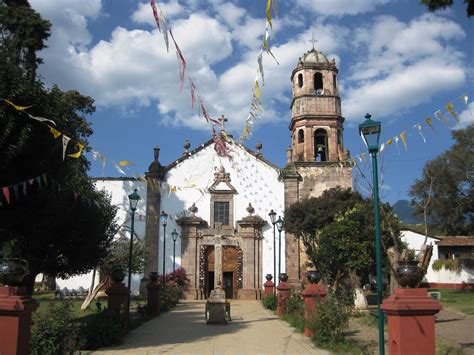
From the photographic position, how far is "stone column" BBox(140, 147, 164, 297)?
92.5 feet

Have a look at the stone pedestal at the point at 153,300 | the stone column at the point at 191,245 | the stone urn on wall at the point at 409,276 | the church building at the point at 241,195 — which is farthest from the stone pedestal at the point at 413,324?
the stone column at the point at 191,245

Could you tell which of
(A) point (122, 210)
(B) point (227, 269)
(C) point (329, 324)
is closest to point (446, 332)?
(C) point (329, 324)

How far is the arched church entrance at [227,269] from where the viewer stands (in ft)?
95.6

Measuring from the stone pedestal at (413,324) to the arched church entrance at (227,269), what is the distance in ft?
73.9

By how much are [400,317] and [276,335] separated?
6.25 meters

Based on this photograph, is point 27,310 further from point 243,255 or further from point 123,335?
point 243,255

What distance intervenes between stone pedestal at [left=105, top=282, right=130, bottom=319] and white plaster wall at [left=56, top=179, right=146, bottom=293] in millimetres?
15614

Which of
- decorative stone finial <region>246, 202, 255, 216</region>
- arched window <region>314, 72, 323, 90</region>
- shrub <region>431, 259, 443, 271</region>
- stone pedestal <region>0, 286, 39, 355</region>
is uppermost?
arched window <region>314, 72, 323, 90</region>

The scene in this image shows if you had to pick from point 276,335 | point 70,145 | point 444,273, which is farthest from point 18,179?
point 444,273

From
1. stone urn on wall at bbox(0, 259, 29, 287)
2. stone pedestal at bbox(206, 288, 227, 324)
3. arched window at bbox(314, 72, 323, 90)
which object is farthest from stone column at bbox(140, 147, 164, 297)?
stone urn on wall at bbox(0, 259, 29, 287)

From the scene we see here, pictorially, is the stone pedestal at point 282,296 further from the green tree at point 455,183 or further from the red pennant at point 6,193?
the green tree at point 455,183

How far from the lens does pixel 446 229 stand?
134 ft

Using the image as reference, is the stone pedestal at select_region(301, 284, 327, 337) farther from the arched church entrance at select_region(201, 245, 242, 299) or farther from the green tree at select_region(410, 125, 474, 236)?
the green tree at select_region(410, 125, 474, 236)

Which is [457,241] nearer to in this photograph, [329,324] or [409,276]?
[329,324]
